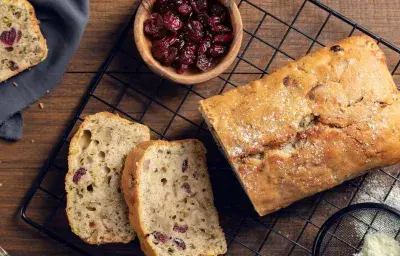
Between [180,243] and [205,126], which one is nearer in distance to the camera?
[180,243]

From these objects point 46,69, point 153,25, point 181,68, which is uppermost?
point 153,25

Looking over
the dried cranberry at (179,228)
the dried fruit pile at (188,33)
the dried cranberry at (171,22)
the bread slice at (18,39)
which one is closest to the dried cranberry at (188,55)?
the dried fruit pile at (188,33)

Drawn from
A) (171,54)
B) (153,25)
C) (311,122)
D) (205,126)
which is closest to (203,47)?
(171,54)

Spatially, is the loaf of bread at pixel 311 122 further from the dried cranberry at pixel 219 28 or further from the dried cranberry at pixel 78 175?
the dried cranberry at pixel 78 175

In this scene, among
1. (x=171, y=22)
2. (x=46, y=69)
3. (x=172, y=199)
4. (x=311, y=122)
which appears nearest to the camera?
(x=311, y=122)

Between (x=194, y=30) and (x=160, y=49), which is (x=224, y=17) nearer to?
(x=194, y=30)

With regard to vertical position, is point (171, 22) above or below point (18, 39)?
above

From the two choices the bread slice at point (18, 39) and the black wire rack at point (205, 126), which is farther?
the black wire rack at point (205, 126)
